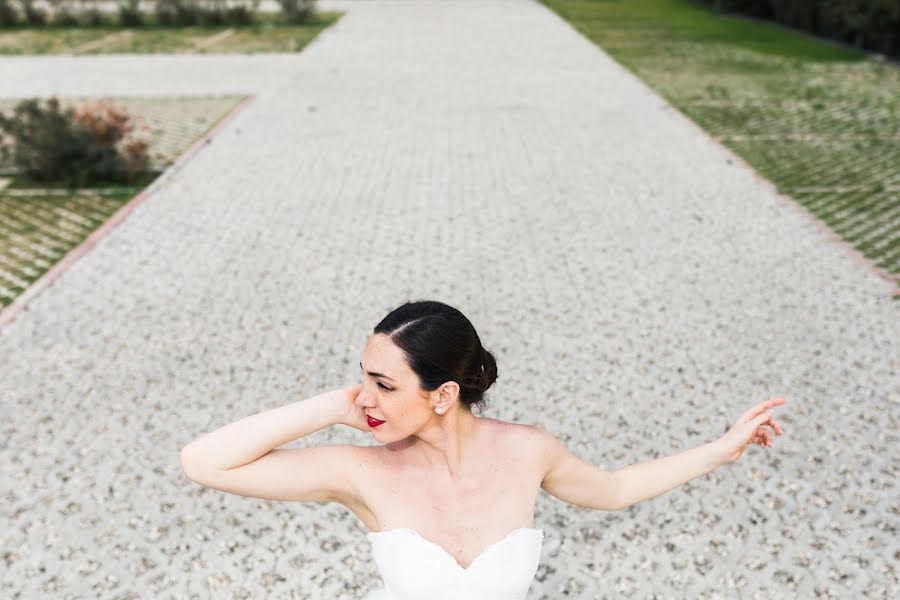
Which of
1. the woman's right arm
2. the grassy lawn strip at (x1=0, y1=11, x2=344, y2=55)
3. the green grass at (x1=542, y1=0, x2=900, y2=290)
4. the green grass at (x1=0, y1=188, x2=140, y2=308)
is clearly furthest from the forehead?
the grassy lawn strip at (x1=0, y1=11, x2=344, y2=55)

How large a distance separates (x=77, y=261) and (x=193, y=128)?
22.3 feet

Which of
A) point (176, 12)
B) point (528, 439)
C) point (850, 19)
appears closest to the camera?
point (528, 439)

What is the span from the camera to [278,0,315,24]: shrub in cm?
2911

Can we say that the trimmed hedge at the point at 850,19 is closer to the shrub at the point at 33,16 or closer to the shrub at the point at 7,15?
the shrub at the point at 33,16

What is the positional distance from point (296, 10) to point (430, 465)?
29.7m

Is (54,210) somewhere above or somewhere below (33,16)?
below

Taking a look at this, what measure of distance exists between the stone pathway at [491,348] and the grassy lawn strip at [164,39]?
12.2 meters

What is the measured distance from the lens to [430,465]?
258 cm

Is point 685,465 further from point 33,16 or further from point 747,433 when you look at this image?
point 33,16

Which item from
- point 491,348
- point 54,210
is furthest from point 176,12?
point 491,348

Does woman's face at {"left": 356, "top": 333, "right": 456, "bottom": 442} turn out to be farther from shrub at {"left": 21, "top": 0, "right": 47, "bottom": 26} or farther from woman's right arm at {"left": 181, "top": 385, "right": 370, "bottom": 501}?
shrub at {"left": 21, "top": 0, "right": 47, "bottom": 26}

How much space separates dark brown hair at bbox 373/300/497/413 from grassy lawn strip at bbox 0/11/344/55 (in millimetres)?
23087

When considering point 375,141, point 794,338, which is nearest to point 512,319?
point 794,338

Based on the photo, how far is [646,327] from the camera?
7203 millimetres
